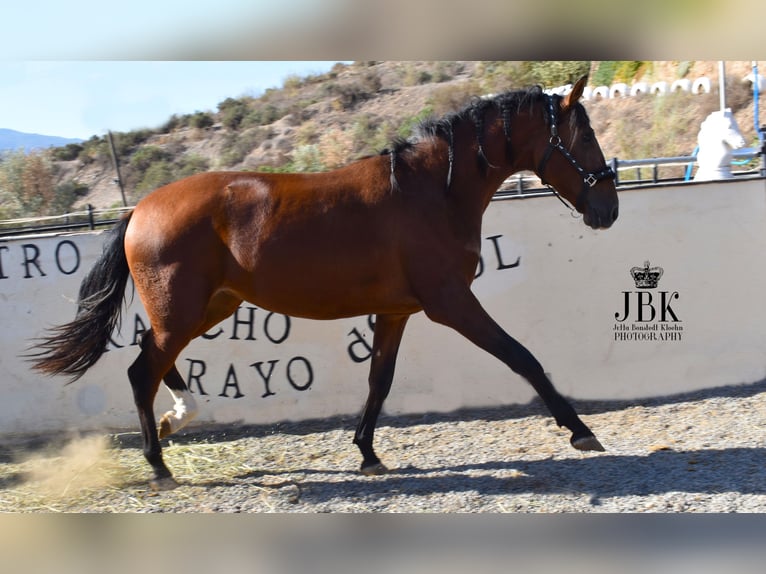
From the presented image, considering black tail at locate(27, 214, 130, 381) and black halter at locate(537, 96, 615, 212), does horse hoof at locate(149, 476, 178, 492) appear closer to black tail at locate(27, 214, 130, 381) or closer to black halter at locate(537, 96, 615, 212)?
black tail at locate(27, 214, 130, 381)

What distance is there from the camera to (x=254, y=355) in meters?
5.94

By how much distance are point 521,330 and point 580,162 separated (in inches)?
73.4

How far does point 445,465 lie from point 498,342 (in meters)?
1.09

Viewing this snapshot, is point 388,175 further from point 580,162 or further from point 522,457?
point 522,457

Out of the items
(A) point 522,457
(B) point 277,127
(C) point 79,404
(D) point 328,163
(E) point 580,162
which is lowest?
(A) point 522,457

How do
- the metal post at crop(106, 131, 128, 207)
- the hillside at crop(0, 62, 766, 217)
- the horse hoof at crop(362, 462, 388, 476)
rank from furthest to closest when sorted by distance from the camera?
the hillside at crop(0, 62, 766, 217) < the metal post at crop(106, 131, 128, 207) < the horse hoof at crop(362, 462, 388, 476)

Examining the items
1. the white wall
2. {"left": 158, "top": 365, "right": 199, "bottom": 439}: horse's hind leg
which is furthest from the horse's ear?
{"left": 158, "top": 365, "right": 199, "bottom": 439}: horse's hind leg

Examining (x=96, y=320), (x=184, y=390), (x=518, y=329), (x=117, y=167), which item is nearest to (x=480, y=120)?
(x=518, y=329)

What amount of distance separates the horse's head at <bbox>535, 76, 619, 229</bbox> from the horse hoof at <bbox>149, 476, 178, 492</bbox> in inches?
118

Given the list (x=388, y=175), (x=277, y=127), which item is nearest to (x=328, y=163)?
(x=277, y=127)

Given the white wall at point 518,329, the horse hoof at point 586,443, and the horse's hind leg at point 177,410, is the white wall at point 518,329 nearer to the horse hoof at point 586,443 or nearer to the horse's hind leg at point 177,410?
the horse's hind leg at point 177,410

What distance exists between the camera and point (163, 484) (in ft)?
15.1

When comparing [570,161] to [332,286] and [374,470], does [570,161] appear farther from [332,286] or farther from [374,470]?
[374,470]

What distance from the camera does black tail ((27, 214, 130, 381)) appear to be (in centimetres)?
477
